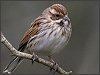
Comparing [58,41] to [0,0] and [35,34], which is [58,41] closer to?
[35,34]

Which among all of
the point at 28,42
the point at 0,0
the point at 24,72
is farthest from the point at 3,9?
the point at 28,42

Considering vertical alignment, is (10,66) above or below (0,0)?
above

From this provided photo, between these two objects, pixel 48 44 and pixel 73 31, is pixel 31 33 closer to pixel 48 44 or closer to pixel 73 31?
pixel 48 44

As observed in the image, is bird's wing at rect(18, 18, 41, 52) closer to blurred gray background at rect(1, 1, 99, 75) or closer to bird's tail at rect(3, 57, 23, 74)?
bird's tail at rect(3, 57, 23, 74)

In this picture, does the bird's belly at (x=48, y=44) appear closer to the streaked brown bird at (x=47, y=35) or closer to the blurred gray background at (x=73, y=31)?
the streaked brown bird at (x=47, y=35)

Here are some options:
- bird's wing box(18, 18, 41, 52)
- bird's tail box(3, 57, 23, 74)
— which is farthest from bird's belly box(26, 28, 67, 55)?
bird's tail box(3, 57, 23, 74)

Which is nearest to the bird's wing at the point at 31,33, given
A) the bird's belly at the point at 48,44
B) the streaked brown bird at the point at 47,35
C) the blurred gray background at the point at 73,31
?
the streaked brown bird at the point at 47,35
